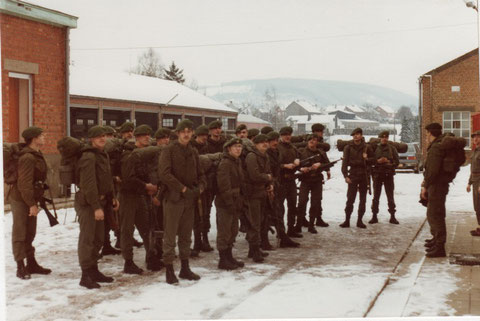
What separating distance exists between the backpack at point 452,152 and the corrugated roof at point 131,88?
106 inches

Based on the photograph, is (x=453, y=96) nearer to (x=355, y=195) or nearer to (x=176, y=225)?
(x=355, y=195)

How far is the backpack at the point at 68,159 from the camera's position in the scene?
522 centimetres

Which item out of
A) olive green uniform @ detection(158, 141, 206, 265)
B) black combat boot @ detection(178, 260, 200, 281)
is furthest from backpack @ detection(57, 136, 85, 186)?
black combat boot @ detection(178, 260, 200, 281)

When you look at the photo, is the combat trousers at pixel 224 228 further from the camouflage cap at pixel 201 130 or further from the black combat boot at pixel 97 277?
the camouflage cap at pixel 201 130

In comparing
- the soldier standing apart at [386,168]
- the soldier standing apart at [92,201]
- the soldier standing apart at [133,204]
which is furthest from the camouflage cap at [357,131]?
the soldier standing apart at [92,201]

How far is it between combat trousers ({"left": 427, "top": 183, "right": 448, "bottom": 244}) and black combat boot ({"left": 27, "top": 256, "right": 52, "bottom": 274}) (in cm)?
461

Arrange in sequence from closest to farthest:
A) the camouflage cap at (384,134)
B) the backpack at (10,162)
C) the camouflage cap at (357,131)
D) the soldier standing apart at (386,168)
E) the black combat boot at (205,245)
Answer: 1. the backpack at (10,162)
2. the black combat boot at (205,245)
3. the camouflage cap at (384,134)
4. the camouflage cap at (357,131)
5. the soldier standing apart at (386,168)

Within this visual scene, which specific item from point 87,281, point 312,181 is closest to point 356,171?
point 312,181

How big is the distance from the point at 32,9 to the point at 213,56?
4437 mm

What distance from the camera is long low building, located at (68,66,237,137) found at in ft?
31.4

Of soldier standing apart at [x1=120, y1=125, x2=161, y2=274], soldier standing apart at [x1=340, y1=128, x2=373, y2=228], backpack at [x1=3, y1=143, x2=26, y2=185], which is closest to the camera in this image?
backpack at [x1=3, y1=143, x2=26, y2=185]

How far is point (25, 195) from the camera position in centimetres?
537

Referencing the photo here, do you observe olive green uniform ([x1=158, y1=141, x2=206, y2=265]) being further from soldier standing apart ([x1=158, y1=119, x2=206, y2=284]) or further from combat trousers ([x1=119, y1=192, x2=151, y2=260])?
combat trousers ([x1=119, y1=192, x2=151, y2=260])

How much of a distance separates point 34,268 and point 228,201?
2233 millimetres
